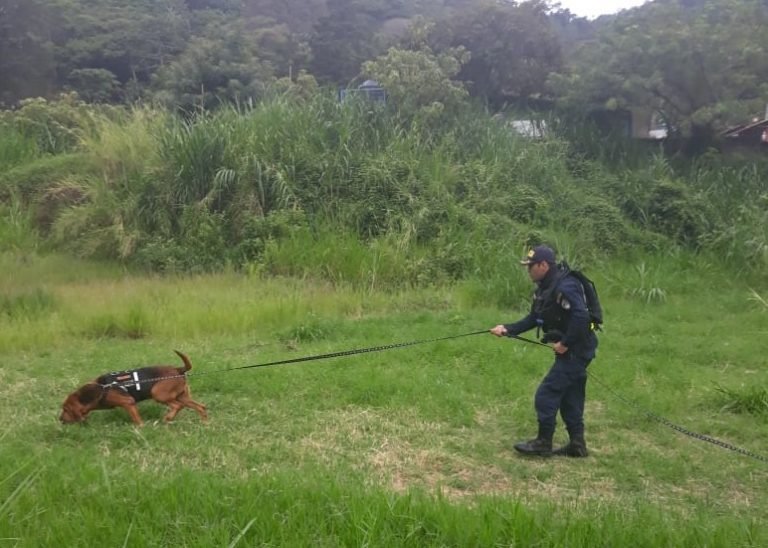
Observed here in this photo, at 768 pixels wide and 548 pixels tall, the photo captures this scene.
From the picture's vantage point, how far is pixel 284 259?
460 inches

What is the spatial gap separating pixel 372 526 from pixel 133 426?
8.40 ft

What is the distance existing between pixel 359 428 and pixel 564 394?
4.89 ft

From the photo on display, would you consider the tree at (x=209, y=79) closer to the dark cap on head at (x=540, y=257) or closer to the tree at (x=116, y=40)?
the tree at (x=116, y=40)

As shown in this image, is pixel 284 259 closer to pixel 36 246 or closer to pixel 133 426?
pixel 36 246

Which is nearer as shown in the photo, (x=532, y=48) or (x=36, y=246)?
(x=36, y=246)

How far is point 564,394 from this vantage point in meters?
5.37

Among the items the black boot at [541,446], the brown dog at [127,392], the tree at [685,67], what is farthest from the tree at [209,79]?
the black boot at [541,446]

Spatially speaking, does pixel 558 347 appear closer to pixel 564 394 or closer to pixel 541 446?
pixel 564 394

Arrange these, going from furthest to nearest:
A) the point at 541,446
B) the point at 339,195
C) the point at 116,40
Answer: the point at 116,40 → the point at 339,195 → the point at 541,446

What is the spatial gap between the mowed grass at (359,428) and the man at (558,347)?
0.58 feet

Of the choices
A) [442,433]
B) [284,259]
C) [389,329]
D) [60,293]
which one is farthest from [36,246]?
[442,433]

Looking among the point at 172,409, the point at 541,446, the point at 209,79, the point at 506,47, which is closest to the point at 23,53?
the point at 209,79

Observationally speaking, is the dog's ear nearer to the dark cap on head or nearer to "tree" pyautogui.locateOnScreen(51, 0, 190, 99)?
the dark cap on head

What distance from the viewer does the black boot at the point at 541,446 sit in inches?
208
